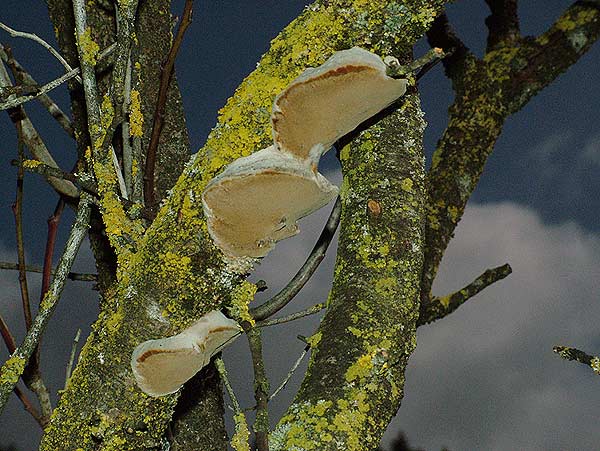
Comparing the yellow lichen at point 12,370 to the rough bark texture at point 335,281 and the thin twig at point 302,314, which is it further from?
Result: the thin twig at point 302,314

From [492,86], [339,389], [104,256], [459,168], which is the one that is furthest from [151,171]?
[492,86]

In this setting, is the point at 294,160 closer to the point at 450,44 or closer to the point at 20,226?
the point at 20,226

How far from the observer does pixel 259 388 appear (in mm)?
917

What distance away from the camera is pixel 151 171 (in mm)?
1369

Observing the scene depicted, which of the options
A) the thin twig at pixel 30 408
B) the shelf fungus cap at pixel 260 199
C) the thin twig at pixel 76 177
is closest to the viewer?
the shelf fungus cap at pixel 260 199

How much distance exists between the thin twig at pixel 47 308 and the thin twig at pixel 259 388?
1.45 ft

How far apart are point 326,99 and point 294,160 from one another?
8 cm

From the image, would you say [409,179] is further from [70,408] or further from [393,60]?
[70,408]

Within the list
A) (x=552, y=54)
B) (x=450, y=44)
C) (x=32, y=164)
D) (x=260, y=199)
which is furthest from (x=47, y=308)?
(x=552, y=54)

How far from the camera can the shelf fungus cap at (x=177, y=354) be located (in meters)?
0.91

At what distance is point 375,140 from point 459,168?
3.71 feet

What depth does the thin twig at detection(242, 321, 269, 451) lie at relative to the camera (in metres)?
0.88

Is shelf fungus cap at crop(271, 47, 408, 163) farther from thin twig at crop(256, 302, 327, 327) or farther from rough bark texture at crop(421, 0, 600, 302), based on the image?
rough bark texture at crop(421, 0, 600, 302)

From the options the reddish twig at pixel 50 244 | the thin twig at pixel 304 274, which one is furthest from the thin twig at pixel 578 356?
the reddish twig at pixel 50 244
